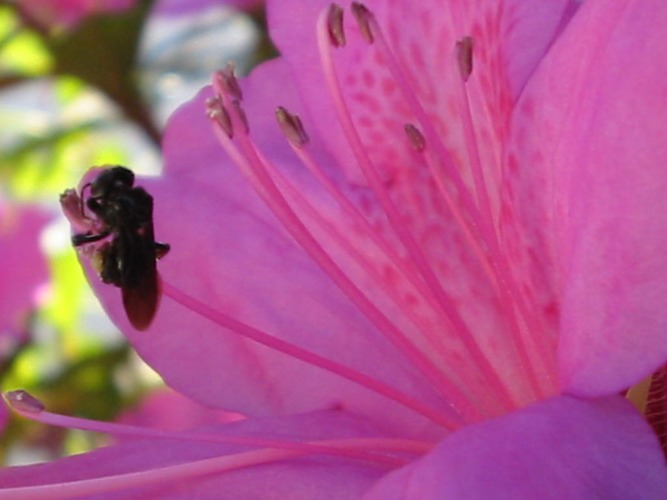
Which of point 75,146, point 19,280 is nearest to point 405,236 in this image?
point 19,280

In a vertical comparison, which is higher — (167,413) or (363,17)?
(363,17)

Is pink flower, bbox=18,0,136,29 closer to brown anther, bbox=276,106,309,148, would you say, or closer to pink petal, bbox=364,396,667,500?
brown anther, bbox=276,106,309,148

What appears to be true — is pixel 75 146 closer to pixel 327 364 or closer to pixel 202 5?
pixel 202 5

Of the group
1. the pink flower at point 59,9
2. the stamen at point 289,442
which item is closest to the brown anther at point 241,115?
the stamen at point 289,442

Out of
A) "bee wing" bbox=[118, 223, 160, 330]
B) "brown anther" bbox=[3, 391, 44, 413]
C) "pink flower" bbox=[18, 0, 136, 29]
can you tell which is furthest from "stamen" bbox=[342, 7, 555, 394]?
"pink flower" bbox=[18, 0, 136, 29]

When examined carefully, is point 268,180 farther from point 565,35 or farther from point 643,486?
point 643,486

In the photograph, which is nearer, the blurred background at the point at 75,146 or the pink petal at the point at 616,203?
A: the pink petal at the point at 616,203

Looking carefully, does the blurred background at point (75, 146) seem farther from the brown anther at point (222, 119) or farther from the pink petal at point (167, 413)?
the brown anther at point (222, 119)
